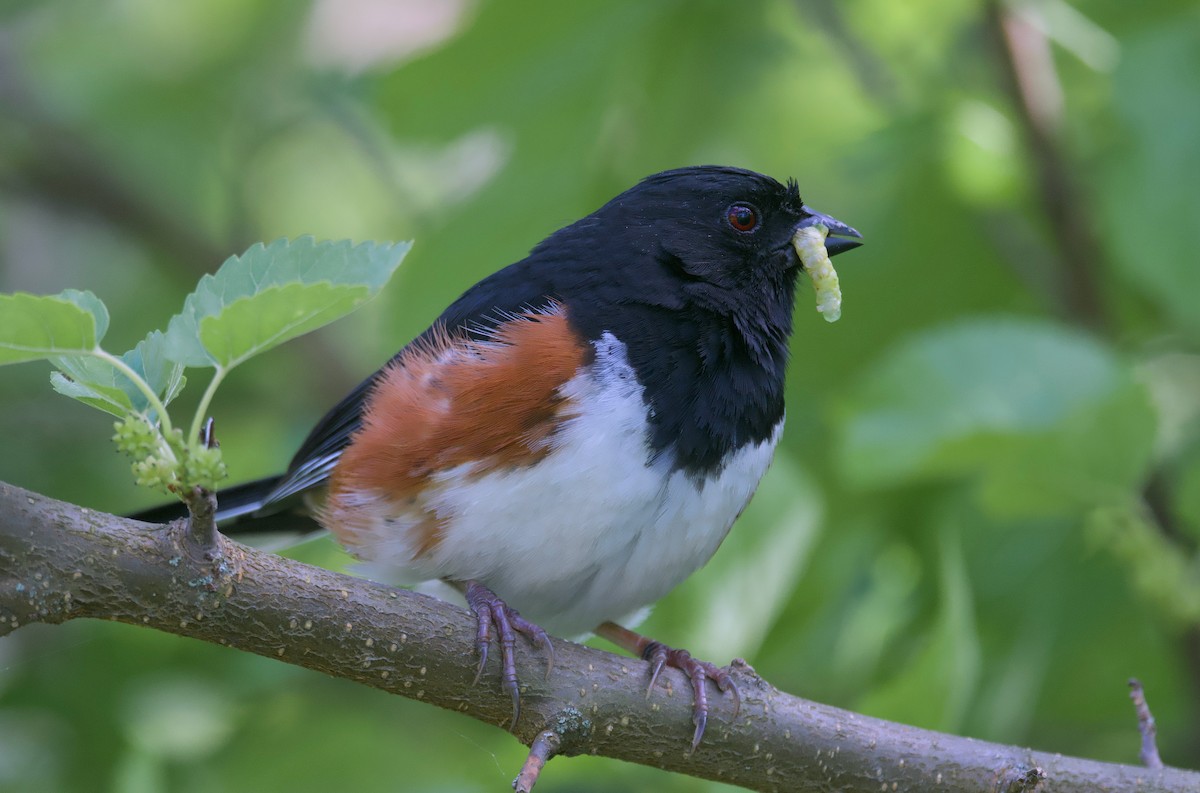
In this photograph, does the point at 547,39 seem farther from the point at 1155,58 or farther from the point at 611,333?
the point at 1155,58

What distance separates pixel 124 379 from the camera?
5.62ft

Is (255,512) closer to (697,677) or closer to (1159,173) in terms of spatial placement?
(697,677)

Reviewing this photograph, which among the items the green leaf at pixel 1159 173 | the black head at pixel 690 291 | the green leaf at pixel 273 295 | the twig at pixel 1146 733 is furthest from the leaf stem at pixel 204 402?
the green leaf at pixel 1159 173

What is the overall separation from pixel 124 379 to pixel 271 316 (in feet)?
0.78

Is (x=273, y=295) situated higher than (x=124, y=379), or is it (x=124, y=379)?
(x=273, y=295)

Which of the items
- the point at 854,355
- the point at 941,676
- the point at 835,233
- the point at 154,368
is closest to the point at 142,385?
the point at 154,368

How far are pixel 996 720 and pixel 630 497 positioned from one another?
1.11 metres

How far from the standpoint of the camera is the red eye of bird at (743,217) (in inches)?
124

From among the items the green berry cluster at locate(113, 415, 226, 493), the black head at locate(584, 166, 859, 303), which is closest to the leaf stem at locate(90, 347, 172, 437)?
the green berry cluster at locate(113, 415, 226, 493)

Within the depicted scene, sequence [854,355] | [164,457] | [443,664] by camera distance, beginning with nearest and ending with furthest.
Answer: [164,457] < [443,664] < [854,355]

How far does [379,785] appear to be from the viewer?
11.5ft

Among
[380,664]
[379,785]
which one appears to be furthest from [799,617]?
[380,664]

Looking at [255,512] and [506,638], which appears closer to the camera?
[506,638]

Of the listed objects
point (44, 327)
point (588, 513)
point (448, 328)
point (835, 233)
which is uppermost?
point (835, 233)
